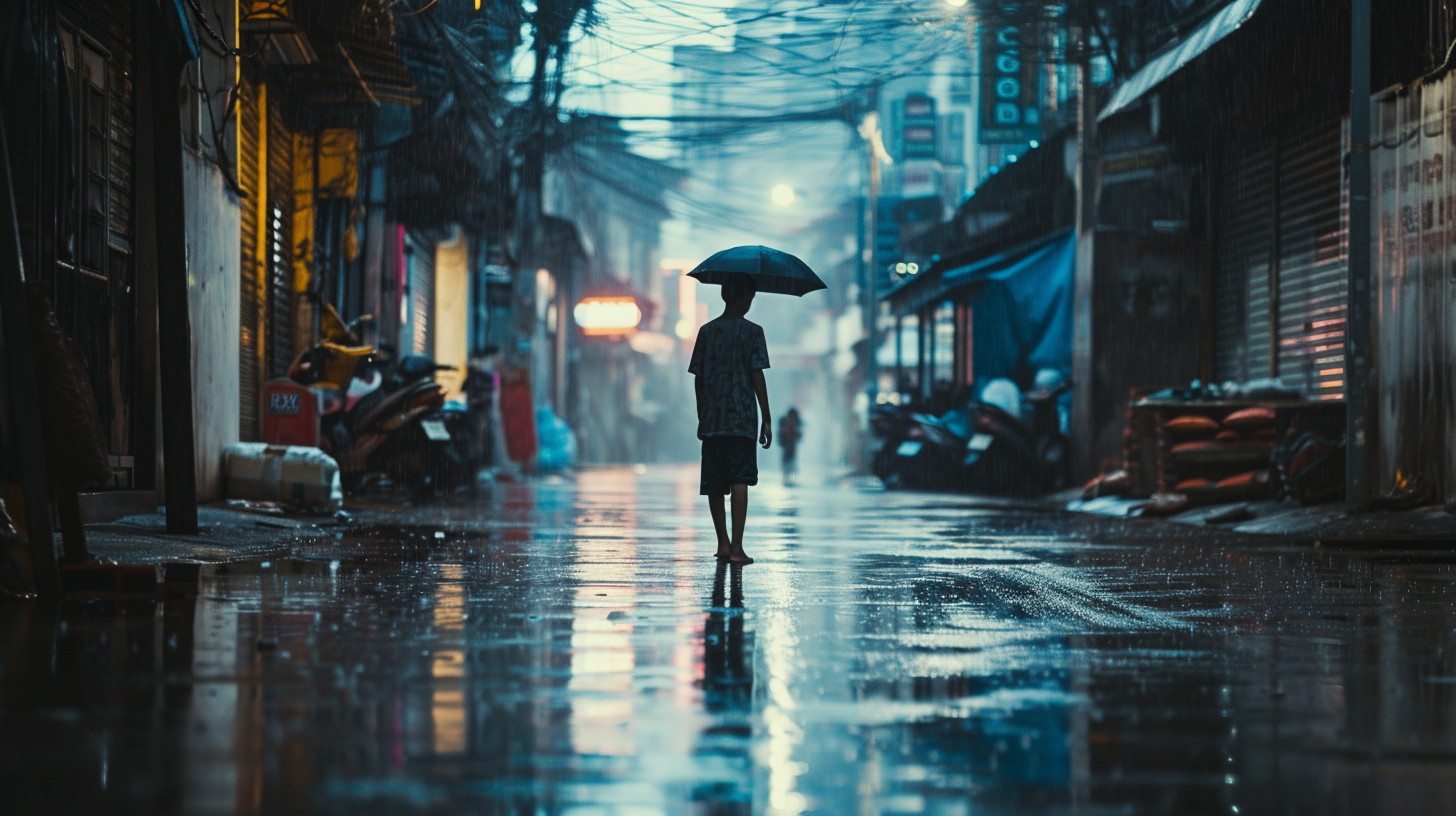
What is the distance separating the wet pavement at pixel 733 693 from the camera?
332cm

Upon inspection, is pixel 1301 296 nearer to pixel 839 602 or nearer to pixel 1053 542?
pixel 1053 542

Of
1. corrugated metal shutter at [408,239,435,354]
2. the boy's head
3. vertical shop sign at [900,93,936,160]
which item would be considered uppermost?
vertical shop sign at [900,93,936,160]

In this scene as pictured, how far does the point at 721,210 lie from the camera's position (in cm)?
→ 4256

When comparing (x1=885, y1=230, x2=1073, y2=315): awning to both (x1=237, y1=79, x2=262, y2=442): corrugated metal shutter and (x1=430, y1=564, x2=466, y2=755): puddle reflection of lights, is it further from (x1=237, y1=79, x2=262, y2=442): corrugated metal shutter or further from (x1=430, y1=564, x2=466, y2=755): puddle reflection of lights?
(x1=430, y1=564, x2=466, y2=755): puddle reflection of lights

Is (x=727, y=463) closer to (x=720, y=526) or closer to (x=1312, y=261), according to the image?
(x=720, y=526)

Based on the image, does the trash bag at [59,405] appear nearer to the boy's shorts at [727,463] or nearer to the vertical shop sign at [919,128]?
the boy's shorts at [727,463]

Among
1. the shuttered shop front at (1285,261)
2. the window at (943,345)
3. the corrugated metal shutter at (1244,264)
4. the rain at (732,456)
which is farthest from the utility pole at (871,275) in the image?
the shuttered shop front at (1285,261)

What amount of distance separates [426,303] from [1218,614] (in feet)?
86.0

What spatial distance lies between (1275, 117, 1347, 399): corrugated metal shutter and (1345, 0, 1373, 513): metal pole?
139 inches

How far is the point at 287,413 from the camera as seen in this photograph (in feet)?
52.3

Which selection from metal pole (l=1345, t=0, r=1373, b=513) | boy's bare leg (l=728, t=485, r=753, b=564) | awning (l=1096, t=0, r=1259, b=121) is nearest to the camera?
boy's bare leg (l=728, t=485, r=753, b=564)

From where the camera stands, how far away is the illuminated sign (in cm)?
5150

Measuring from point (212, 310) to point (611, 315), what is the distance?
3774 cm

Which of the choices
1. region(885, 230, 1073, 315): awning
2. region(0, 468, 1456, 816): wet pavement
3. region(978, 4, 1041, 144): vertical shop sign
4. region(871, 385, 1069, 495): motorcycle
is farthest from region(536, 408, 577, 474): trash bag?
region(0, 468, 1456, 816): wet pavement
